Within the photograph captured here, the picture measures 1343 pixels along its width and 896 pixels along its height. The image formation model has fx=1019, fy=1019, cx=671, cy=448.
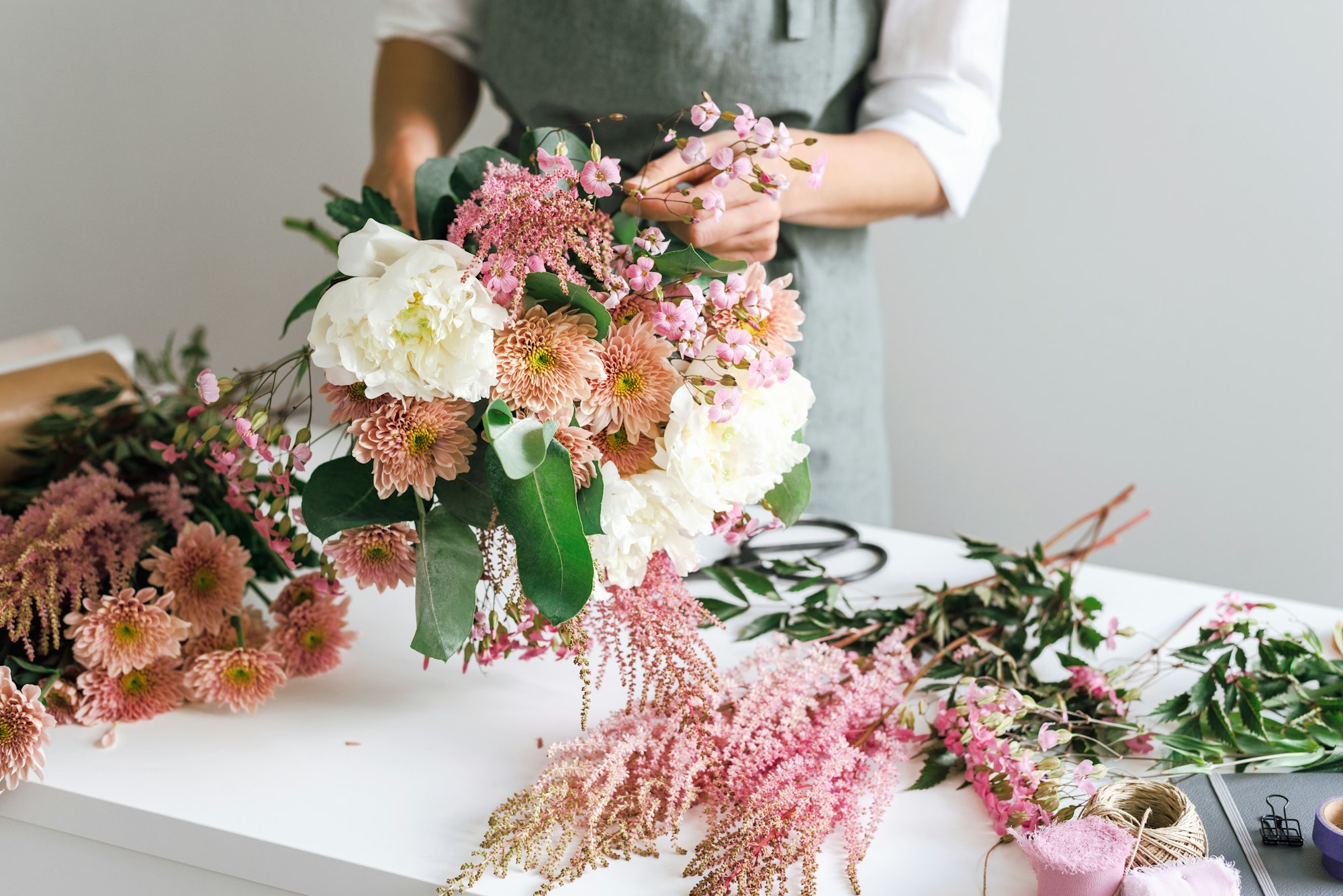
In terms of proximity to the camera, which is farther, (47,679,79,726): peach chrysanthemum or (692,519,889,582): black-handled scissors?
(692,519,889,582): black-handled scissors

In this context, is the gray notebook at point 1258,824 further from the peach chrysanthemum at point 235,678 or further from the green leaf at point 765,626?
the peach chrysanthemum at point 235,678

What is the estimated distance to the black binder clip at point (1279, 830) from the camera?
0.53 m

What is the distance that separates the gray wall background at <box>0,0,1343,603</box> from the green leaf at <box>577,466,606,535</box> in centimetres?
115

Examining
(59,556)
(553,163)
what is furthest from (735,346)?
(59,556)

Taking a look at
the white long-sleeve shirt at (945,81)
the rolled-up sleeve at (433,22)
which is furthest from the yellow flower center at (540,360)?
the rolled-up sleeve at (433,22)

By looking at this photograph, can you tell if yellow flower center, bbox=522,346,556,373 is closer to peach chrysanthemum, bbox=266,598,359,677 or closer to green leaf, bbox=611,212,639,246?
green leaf, bbox=611,212,639,246

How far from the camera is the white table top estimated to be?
0.53 meters

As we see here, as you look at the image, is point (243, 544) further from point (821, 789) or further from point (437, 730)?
point (821, 789)

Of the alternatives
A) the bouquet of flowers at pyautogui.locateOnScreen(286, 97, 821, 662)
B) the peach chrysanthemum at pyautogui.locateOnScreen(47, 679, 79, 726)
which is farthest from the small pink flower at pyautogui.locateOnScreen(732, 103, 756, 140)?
the peach chrysanthemum at pyautogui.locateOnScreen(47, 679, 79, 726)

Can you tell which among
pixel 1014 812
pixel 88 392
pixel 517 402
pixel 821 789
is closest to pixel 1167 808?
pixel 1014 812

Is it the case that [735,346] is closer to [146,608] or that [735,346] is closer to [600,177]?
[600,177]

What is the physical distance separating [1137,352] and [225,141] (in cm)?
155

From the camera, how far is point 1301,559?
4.91 ft

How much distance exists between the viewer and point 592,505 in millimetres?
549
